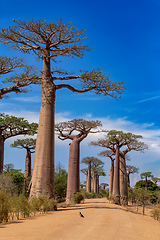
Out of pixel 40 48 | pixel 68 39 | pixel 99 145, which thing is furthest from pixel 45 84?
pixel 99 145

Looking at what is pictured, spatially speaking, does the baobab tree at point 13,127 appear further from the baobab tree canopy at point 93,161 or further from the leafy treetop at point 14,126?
the baobab tree canopy at point 93,161

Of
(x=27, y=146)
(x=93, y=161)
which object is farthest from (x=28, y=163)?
(x=93, y=161)

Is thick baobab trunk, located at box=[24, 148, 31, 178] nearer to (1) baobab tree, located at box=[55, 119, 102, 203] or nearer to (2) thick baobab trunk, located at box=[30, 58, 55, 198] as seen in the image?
(1) baobab tree, located at box=[55, 119, 102, 203]

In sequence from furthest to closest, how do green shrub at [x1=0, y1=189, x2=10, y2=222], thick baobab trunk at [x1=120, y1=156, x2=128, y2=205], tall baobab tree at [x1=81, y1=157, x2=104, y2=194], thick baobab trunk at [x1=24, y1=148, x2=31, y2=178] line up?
tall baobab tree at [x1=81, y1=157, x2=104, y2=194], thick baobab trunk at [x1=24, y1=148, x2=31, y2=178], thick baobab trunk at [x1=120, y1=156, x2=128, y2=205], green shrub at [x1=0, y1=189, x2=10, y2=222]

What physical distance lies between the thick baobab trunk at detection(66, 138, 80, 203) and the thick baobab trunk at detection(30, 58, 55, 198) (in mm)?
7661

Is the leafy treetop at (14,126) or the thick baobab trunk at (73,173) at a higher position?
the leafy treetop at (14,126)

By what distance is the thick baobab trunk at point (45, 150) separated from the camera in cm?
1006

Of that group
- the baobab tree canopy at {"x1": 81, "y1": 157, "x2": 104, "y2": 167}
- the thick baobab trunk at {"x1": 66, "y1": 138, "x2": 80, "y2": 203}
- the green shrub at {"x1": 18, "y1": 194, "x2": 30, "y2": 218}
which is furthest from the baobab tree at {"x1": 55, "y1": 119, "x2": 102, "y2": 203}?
the baobab tree canopy at {"x1": 81, "y1": 157, "x2": 104, "y2": 167}

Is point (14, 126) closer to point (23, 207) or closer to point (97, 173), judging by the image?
point (23, 207)

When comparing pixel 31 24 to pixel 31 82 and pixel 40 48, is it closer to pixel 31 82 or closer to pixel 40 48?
pixel 40 48

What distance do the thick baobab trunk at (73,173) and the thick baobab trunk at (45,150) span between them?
766 centimetres

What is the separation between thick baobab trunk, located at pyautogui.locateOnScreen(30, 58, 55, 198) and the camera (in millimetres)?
10062

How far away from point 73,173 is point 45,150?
26.4 feet

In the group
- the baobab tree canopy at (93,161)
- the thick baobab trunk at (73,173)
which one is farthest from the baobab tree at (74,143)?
the baobab tree canopy at (93,161)
